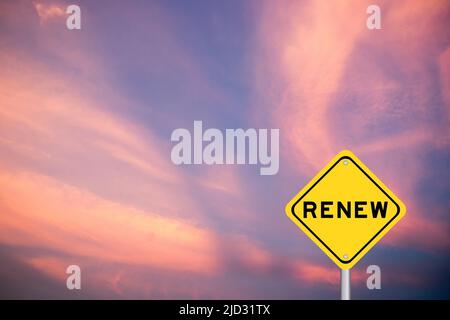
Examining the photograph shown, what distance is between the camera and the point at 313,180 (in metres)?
4.39

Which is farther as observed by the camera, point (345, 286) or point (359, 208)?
point (359, 208)

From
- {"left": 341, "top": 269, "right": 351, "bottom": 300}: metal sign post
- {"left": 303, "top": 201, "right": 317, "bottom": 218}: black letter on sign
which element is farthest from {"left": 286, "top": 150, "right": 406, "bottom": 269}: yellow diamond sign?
{"left": 341, "top": 269, "right": 351, "bottom": 300}: metal sign post

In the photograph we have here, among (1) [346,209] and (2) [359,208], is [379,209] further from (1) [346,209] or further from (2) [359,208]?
(1) [346,209]

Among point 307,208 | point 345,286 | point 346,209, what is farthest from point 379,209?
point 345,286

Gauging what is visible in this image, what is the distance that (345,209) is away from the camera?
14.1ft

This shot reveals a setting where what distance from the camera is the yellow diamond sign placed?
169 inches

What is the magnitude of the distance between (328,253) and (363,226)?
0.40m

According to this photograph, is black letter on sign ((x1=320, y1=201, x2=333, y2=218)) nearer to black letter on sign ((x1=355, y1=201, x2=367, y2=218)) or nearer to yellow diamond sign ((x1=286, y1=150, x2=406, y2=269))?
yellow diamond sign ((x1=286, y1=150, x2=406, y2=269))

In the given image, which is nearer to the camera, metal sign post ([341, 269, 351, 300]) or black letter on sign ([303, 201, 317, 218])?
metal sign post ([341, 269, 351, 300])

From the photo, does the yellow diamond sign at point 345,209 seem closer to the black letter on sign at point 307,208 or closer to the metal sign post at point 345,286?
the black letter on sign at point 307,208

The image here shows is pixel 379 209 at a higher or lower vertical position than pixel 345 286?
higher

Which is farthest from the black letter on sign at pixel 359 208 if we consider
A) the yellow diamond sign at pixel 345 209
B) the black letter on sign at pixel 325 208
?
the black letter on sign at pixel 325 208

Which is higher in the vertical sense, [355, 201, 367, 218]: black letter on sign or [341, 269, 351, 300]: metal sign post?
[355, 201, 367, 218]: black letter on sign
